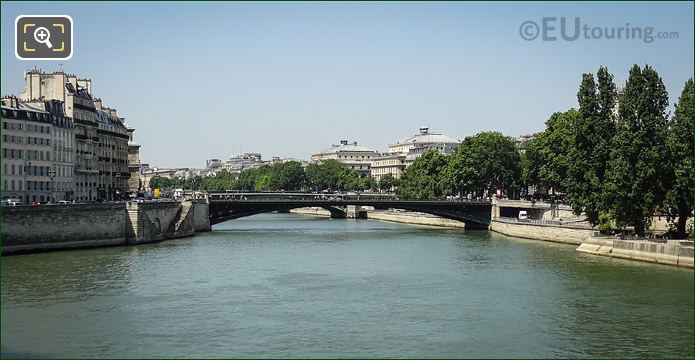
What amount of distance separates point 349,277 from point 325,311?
1067 centimetres

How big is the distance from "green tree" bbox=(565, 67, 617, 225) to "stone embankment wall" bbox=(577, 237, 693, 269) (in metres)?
4.11

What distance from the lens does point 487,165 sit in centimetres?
9856

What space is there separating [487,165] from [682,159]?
48.1 metres

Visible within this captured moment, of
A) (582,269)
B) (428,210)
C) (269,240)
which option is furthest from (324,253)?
(428,210)

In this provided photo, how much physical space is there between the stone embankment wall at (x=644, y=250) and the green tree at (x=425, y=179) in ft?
Result: 182

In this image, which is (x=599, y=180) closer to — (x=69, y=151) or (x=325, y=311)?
(x=325, y=311)

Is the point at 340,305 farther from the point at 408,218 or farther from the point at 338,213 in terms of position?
the point at 338,213

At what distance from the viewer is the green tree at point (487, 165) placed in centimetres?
9894

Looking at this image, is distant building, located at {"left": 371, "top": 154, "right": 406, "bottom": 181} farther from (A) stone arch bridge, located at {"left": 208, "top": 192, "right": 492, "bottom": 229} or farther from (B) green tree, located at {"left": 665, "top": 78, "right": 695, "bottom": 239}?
(B) green tree, located at {"left": 665, "top": 78, "right": 695, "bottom": 239}

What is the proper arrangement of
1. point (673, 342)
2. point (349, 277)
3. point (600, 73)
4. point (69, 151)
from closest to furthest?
point (673, 342) < point (349, 277) < point (600, 73) < point (69, 151)

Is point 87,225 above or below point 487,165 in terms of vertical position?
below

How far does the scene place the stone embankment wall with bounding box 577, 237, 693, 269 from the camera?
4681 centimetres

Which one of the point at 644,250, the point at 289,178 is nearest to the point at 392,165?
the point at 289,178

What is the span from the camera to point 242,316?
32094mm
